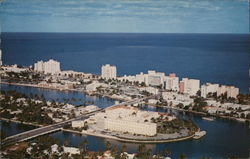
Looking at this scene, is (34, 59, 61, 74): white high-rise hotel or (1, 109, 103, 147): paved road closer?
(1, 109, 103, 147): paved road

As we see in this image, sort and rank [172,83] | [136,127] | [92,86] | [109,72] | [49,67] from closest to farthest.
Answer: [136,127] → [92,86] → [172,83] → [109,72] → [49,67]

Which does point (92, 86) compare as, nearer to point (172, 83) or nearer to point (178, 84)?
point (172, 83)

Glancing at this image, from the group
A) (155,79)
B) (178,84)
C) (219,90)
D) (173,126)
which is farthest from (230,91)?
(173,126)

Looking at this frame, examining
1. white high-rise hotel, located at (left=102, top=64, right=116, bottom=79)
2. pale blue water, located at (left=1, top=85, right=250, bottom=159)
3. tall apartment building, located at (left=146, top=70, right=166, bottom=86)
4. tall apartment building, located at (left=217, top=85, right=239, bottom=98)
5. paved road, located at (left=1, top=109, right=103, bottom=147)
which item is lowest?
pale blue water, located at (left=1, top=85, right=250, bottom=159)

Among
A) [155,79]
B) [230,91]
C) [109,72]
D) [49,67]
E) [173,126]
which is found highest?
[49,67]

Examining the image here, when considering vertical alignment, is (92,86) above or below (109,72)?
below

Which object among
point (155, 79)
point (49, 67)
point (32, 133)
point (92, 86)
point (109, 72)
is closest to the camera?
point (32, 133)

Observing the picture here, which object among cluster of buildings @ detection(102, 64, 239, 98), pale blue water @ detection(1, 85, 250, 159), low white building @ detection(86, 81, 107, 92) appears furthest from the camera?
low white building @ detection(86, 81, 107, 92)

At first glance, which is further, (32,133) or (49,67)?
(49,67)

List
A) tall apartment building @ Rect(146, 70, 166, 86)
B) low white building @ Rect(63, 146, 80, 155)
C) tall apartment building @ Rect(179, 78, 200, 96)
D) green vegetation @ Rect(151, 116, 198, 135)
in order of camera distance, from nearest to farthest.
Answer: low white building @ Rect(63, 146, 80, 155)
green vegetation @ Rect(151, 116, 198, 135)
tall apartment building @ Rect(179, 78, 200, 96)
tall apartment building @ Rect(146, 70, 166, 86)

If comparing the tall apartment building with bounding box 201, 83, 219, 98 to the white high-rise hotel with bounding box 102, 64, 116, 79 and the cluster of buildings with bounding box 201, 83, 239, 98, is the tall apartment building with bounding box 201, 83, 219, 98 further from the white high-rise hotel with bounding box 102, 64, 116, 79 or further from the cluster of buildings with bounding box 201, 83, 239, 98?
the white high-rise hotel with bounding box 102, 64, 116, 79

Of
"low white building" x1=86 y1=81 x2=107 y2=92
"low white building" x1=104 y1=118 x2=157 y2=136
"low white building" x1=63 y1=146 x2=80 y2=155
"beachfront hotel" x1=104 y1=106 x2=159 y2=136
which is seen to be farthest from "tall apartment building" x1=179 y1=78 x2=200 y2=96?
"low white building" x1=63 y1=146 x2=80 y2=155

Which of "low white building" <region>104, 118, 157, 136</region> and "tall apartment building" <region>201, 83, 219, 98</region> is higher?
"tall apartment building" <region>201, 83, 219, 98</region>
